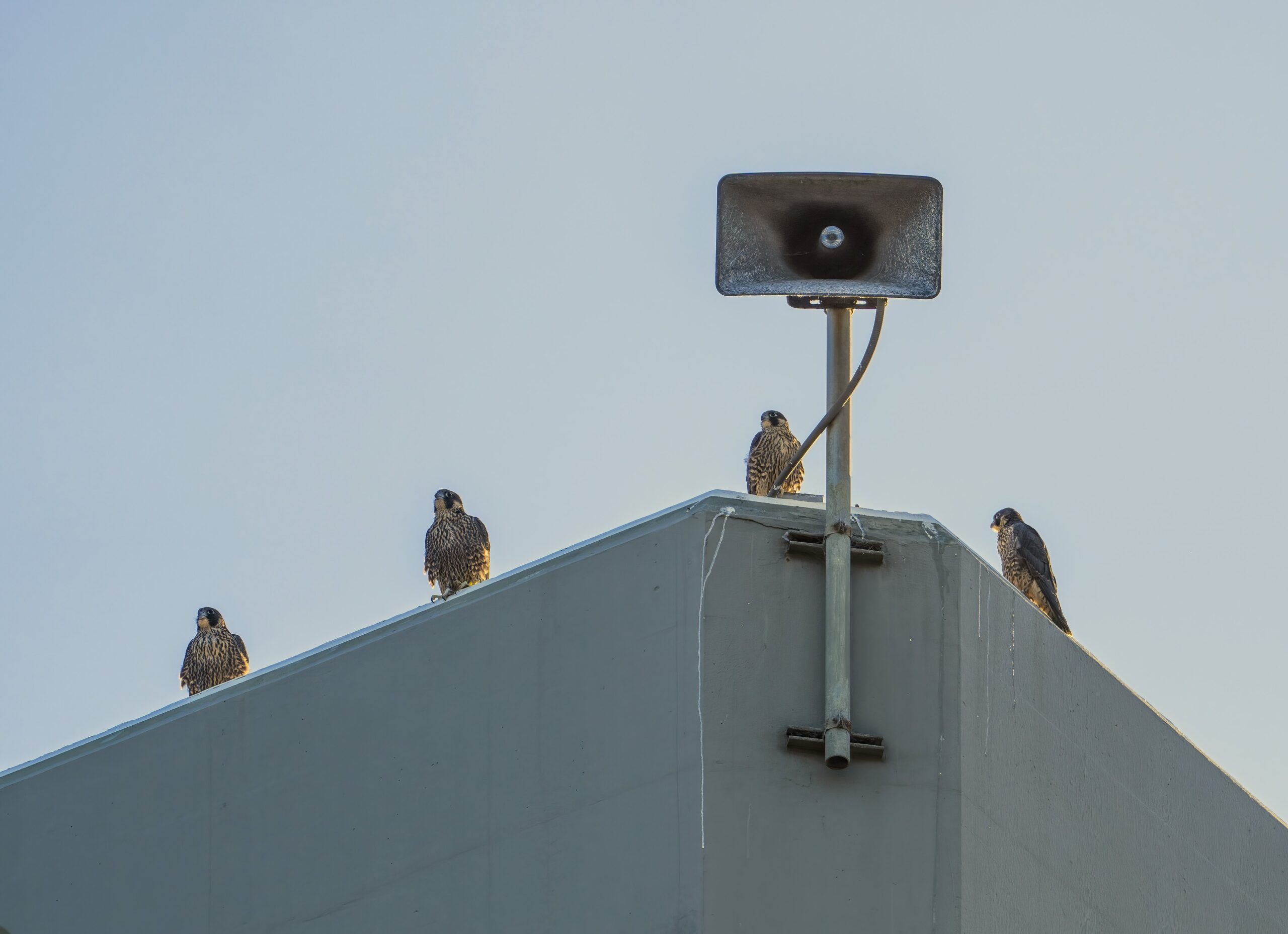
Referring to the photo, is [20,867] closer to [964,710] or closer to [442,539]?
[964,710]

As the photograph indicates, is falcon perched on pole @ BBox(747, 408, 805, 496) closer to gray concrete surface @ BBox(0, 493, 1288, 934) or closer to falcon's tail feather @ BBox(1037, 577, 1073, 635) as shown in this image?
falcon's tail feather @ BBox(1037, 577, 1073, 635)

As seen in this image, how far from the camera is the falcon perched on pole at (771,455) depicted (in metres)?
15.2

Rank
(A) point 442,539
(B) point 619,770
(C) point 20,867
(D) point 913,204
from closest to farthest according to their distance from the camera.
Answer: (D) point 913,204 < (B) point 619,770 < (C) point 20,867 < (A) point 442,539

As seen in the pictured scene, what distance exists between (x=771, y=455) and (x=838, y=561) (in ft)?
30.0

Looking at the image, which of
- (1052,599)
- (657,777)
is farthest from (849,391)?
(1052,599)

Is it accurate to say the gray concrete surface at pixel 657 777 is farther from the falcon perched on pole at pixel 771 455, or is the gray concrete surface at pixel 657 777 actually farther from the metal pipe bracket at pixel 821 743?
the falcon perched on pole at pixel 771 455

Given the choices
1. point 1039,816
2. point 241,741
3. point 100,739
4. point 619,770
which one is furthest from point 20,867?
point 1039,816

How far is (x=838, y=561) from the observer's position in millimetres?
6133

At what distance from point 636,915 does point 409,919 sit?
2.93 feet

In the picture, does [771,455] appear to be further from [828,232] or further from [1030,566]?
[828,232]

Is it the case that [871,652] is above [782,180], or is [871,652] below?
below

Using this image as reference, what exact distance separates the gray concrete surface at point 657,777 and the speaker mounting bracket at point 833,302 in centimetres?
85

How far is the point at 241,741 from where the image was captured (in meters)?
6.94

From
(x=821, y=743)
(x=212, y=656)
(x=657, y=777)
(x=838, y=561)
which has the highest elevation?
(x=838, y=561)
